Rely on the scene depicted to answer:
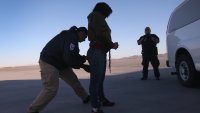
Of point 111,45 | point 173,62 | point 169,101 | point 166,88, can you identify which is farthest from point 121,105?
point 173,62

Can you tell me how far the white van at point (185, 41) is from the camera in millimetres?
7957

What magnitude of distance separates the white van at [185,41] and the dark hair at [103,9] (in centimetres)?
235

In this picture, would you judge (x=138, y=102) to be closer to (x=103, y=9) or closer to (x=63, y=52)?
(x=63, y=52)

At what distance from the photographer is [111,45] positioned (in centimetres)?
627

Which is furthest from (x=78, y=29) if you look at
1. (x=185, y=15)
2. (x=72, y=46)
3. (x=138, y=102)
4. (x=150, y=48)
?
(x=150, y=48)

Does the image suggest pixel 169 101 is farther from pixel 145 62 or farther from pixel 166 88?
pixel 145 62

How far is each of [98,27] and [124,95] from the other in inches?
113

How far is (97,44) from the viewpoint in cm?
610

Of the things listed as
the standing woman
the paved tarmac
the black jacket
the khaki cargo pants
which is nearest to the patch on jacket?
the black jacket

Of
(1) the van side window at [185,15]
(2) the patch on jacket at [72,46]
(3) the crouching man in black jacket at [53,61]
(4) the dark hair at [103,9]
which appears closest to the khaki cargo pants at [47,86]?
(3) the crouching man in black jacket at [53,61]

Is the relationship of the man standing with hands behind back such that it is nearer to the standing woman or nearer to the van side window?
the van side window

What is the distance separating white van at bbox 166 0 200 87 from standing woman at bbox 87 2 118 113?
7.85 feet

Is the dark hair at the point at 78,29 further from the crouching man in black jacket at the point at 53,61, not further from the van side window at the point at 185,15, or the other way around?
the van side window at the point at 185,15

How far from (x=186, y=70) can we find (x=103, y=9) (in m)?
3.74
